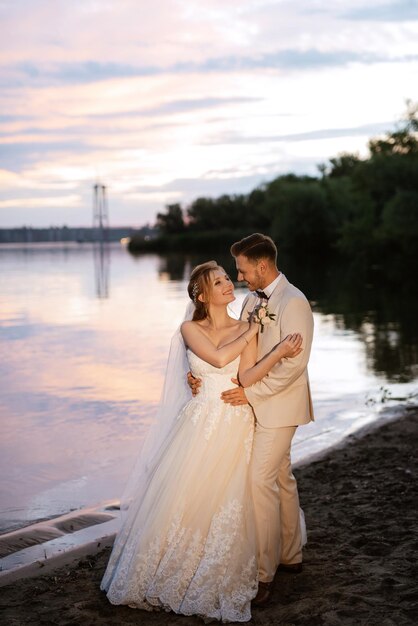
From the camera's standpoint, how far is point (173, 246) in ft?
350

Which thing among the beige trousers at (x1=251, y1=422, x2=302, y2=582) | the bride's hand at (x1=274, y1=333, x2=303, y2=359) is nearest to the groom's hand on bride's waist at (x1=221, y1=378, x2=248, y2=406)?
the beige trousers at (x1=251, y1=422, x2=302, y2=582)

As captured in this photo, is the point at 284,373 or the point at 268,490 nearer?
the point at 284,373

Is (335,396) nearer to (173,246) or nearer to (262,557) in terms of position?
(262,557)

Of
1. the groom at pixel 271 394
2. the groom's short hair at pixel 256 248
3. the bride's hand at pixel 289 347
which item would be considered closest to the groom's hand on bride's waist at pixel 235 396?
the groom at pixel 271 394

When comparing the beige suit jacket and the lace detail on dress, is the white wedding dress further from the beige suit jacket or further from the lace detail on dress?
the beige suit jacket

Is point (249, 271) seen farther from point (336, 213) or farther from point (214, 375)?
point (336, 213)

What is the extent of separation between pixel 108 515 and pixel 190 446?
2646mm

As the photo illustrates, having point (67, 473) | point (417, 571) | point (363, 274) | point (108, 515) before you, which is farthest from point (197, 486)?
point (363, 274)

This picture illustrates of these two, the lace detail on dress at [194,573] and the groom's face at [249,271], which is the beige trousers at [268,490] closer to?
the lace detail on dress at [194,573]

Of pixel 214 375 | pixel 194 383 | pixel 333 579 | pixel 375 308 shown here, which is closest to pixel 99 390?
pixel 194 383

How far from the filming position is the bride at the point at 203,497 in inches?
200

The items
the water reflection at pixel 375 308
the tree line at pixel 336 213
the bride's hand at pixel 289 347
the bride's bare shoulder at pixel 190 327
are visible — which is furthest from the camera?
the tree line at pixel 336 213

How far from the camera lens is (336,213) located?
277 feet

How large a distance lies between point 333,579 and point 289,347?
159cm
